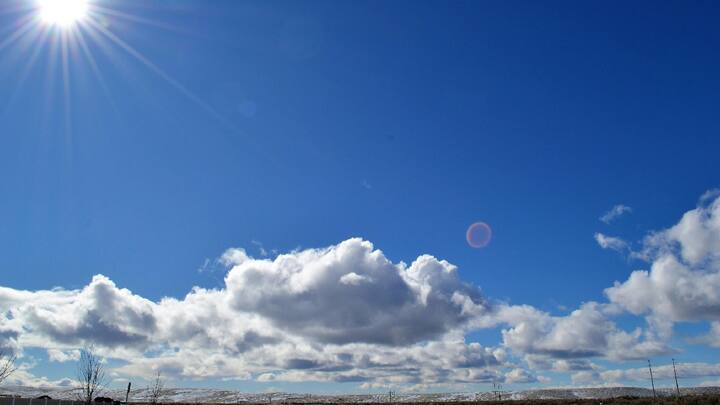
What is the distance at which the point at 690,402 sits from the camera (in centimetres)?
8962

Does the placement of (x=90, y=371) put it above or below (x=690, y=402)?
above

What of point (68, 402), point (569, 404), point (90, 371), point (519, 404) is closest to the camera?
point (90, 371)

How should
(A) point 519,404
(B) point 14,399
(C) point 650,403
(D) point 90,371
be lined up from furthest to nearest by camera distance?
(A) point 519,404 < (C) point 650,403 < (B) point 14,399 < (D) point 90,371

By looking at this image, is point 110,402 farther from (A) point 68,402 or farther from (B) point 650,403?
(B) point 650,403

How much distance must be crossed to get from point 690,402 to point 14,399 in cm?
10139

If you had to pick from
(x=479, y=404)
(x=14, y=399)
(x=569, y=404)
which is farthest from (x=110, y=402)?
(x=569, y=404)

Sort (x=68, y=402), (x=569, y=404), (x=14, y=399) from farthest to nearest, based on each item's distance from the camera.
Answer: (x=569, y=404) < (x=68, y=402) < (x=14, y=399)

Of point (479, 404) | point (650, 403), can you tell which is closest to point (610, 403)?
point (650, 403)

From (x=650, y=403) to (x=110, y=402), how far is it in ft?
321

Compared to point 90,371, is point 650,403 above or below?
below

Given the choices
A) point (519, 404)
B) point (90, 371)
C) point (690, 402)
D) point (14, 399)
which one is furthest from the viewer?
point (519, 404)

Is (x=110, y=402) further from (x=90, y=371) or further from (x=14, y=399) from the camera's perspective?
(x=90, y=371)

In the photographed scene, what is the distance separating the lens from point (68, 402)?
221 feet

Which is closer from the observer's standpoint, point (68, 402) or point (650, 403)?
point (68, 402)
